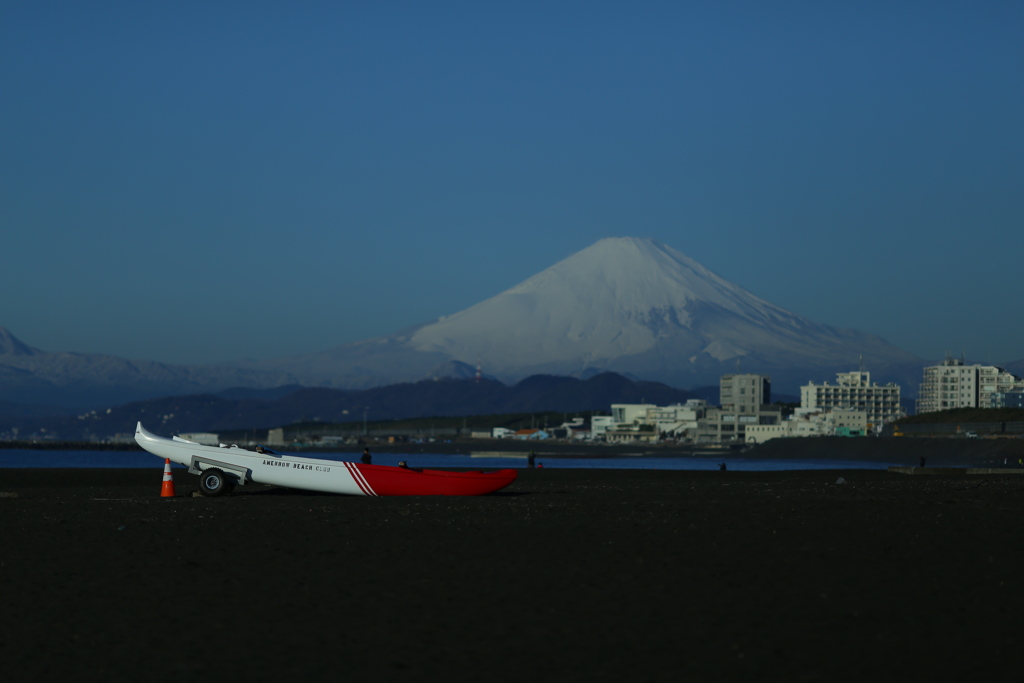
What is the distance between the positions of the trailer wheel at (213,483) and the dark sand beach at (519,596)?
4.93 metres

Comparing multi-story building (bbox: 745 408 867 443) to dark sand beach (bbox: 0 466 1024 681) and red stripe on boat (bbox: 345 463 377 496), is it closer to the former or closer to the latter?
red stripe on boat (bbox: 345 463 377 496)

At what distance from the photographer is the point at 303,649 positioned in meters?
9.75

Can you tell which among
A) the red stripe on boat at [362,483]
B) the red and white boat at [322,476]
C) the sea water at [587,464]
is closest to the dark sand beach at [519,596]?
the red stripe on boat at [362,483]

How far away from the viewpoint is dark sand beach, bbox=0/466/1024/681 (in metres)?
9.20

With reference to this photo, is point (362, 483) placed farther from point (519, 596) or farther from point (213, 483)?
point (519, 596)

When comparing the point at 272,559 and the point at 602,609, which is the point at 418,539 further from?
the point at 602,609

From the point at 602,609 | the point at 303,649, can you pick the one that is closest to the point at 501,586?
the point at 602,609

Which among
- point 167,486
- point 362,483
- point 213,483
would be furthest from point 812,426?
point 213,483

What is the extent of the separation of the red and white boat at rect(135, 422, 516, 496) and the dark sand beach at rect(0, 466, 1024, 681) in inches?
182

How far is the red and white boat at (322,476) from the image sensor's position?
966 inches

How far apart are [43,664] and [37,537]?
841 cm

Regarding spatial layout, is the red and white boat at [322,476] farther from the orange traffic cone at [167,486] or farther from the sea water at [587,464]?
the sea water at [587,464]

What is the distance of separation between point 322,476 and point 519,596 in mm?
13606

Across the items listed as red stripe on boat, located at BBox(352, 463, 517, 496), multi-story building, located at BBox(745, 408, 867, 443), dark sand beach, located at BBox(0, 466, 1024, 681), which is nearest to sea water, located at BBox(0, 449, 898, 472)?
red stripe on boat, located at BBox(352, 463, 517, 496)
